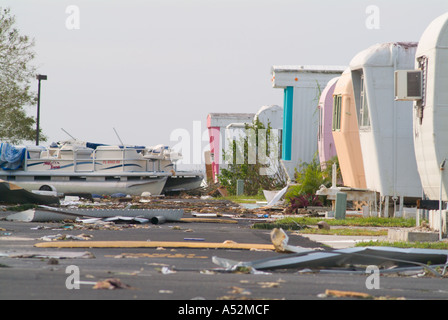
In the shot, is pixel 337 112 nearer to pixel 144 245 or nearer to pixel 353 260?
pixel 144 245

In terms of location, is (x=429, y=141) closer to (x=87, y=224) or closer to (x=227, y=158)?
(x=87, y=224)

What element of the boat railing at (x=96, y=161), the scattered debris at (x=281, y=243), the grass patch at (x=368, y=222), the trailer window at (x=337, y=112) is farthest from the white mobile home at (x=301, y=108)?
the scattered debris at (x=281, y=243)

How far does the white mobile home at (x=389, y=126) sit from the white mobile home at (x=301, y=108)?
11756 mm

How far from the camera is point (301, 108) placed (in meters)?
31.7

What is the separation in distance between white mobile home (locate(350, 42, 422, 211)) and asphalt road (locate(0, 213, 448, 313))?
8771 mm

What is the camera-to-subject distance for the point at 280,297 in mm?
6652

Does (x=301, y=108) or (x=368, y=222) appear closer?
(x=368, y=222)

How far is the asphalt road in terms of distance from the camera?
6.57m

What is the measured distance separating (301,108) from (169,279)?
24545mm

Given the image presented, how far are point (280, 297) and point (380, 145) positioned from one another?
13129 millimetres

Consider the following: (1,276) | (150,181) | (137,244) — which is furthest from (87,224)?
(150,181)

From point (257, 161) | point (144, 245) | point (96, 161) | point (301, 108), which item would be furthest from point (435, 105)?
point (96, 161)

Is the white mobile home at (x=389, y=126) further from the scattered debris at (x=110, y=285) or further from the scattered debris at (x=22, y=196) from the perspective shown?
the scattered debris at (x=110, y=285)
